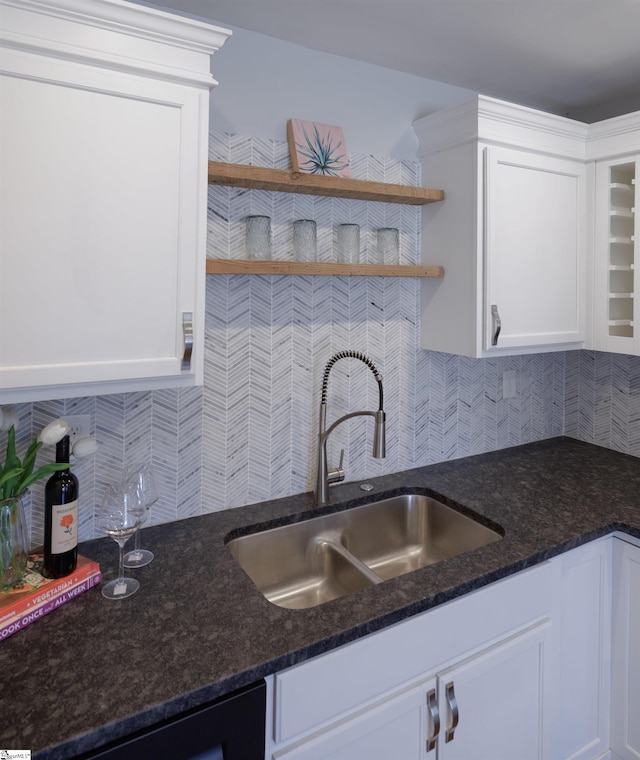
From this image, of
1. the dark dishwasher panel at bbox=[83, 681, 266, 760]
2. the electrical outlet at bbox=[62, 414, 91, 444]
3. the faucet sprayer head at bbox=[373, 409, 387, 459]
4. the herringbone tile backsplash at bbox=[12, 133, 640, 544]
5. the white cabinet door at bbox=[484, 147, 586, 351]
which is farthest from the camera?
the white cabinet door at bbox=[484, 147, 586, 351]

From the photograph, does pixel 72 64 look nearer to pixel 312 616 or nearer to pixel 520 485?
pixel 312 616

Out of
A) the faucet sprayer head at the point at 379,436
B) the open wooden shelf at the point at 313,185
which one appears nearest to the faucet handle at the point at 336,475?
the faucet sprayer head at the point at 379,436

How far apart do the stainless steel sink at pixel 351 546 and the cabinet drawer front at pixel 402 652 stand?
0.20 metres

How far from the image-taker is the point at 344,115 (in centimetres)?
177

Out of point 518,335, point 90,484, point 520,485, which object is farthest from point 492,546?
point 90,484

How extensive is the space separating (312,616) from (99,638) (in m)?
0.44

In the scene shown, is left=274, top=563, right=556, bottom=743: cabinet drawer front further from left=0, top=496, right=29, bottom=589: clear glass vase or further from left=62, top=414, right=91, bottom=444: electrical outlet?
left=62, top=414, right=91, bottom=444: electrical outlet

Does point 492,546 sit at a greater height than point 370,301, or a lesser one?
lesser

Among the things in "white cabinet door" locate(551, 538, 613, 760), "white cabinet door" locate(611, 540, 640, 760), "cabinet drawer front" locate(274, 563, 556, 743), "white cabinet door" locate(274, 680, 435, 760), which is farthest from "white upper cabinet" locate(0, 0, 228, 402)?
"white cabinet door" locate(611, 540, 640, 760)

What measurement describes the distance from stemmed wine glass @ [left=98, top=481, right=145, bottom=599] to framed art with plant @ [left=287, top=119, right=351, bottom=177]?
1.08 metres

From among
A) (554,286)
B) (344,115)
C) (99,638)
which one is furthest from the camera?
(554,286)

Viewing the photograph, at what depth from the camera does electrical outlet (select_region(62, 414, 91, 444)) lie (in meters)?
1.40

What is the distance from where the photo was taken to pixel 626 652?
1600 mm

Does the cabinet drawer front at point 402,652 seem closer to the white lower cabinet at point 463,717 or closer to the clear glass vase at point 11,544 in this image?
the white lower cabinet at point 463,717
